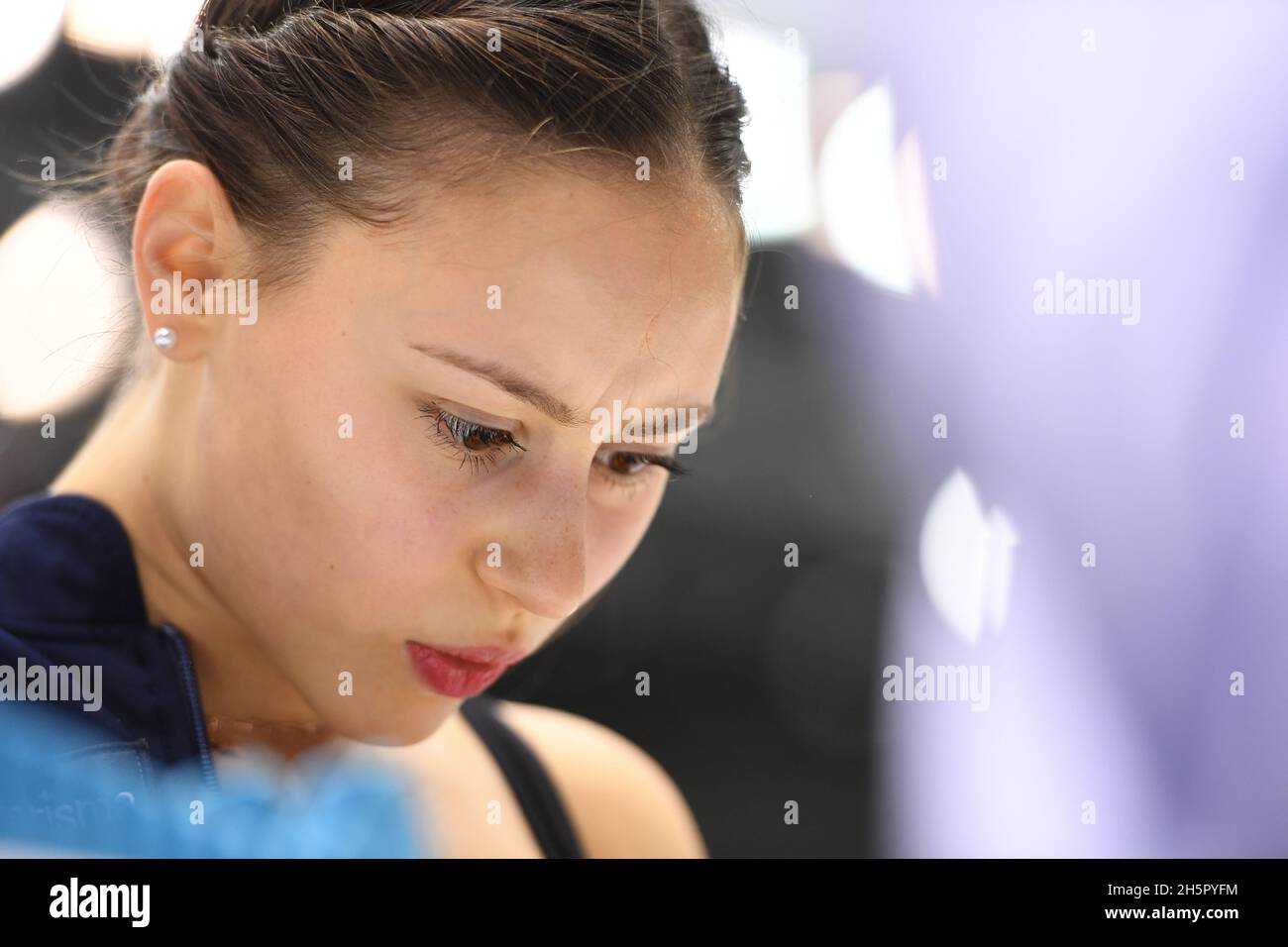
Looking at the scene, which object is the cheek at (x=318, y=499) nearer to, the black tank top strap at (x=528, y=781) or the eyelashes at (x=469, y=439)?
the eyelashes at (x=469, y=439)

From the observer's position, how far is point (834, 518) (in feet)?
3.47

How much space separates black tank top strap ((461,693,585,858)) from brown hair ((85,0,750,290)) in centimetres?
45

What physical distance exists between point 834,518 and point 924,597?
11cm

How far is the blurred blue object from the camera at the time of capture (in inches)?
29.0

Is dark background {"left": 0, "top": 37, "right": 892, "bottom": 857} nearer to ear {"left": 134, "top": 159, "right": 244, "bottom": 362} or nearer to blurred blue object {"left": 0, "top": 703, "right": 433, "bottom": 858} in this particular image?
blurred blue object {"left": 0, "top": 703, "right": 433, "bottom": 858}

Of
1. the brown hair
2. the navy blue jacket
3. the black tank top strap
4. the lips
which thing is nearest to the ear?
the brown hair

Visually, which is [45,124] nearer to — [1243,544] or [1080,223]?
[1080,223]

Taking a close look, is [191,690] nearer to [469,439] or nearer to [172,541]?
[172,541]

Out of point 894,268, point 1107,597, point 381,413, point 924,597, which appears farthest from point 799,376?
point 381,413

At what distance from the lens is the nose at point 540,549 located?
2.54 ft

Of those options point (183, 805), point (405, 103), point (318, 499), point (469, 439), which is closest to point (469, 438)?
point (469, 439)

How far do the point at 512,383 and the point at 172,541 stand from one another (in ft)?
0.91

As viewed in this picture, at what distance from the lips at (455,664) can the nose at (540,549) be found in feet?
0.21
